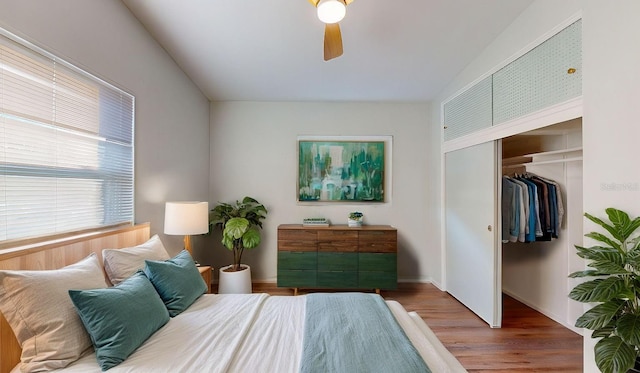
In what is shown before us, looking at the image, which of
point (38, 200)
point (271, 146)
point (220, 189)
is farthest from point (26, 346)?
point (271, 146)

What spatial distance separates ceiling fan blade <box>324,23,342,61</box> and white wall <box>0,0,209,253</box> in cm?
153

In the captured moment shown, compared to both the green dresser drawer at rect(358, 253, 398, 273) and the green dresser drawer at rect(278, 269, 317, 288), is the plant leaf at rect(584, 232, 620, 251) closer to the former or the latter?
the green dresser drawer at rect(358, 253, 398, 273)

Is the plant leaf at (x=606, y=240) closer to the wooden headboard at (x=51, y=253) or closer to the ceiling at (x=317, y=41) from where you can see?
the ceiling at (x=317, y=41)

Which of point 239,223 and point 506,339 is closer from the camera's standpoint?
point 506,339

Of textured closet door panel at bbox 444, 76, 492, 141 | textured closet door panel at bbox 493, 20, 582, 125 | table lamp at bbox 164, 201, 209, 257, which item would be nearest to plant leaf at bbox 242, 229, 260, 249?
table lamp at bbox 164, 201, 209, 257

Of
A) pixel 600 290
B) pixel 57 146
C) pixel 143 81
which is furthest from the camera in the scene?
pixel 143 81

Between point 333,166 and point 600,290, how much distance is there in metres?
2.98

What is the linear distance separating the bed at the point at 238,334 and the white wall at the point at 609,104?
4.15 ft

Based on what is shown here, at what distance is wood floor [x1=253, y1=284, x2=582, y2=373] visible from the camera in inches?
82.6

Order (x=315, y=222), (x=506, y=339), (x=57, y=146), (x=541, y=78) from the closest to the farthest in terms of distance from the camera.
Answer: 1. (x=57, y=146)
2. (x=541, y=78)
3. (x=506, y=339)
4. (x=315, y=222)

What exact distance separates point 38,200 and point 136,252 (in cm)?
62

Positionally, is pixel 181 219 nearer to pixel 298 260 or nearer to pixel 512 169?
pixel 298 260

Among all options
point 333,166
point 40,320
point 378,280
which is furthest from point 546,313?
point 40,320

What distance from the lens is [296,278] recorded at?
3381 mm
